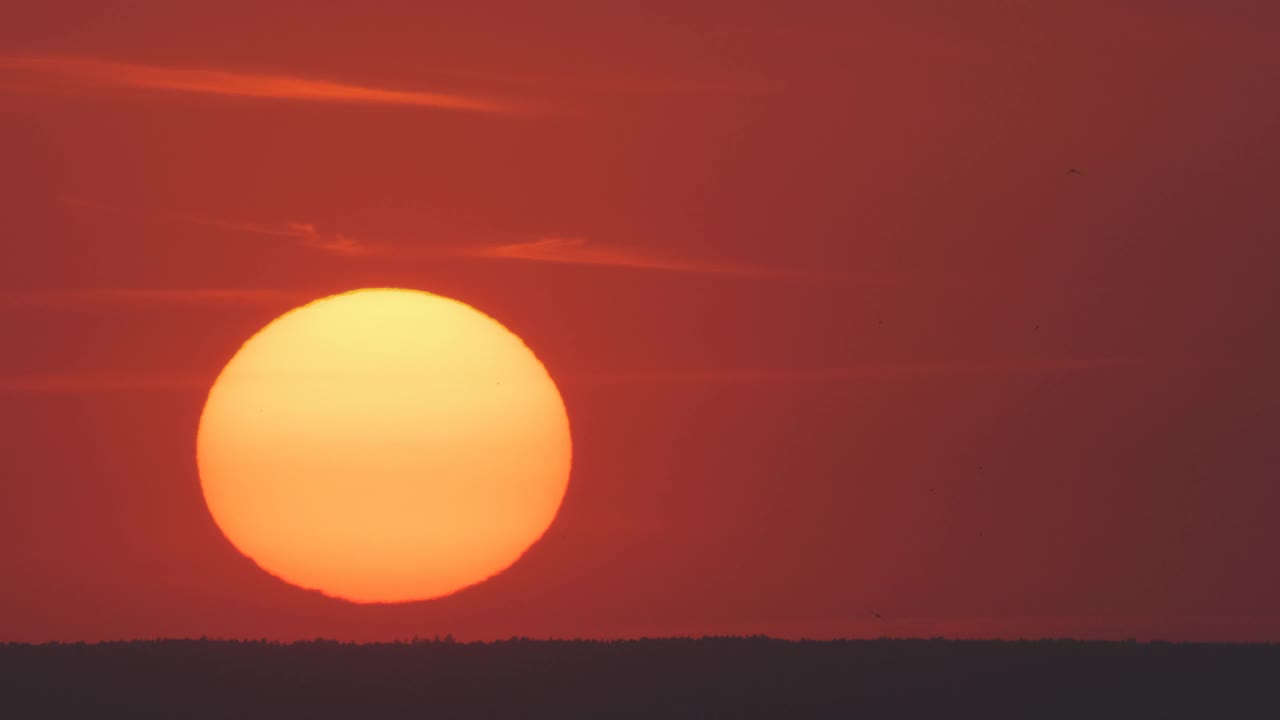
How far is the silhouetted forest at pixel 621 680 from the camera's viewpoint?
23.3 m

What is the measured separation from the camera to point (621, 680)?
24500mm

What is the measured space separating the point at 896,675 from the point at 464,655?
14.9ft

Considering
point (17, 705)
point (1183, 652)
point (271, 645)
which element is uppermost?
point (1183, 652)

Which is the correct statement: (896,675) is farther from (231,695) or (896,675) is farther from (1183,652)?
(231,695)

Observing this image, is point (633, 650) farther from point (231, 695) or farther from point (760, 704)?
point (231, 695)

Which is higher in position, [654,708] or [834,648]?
[834,648]

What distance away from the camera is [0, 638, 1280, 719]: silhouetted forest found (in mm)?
23266

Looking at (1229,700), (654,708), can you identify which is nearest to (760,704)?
(654,708)

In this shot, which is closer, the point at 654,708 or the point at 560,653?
the point at 654,708

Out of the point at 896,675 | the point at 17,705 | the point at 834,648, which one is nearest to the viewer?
the point at 17,705

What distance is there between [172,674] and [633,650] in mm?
4982

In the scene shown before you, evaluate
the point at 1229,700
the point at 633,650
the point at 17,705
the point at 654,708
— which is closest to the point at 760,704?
the point at 654,708

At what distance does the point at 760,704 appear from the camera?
2352cm

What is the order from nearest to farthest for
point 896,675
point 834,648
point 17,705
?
1. point 17,705
2. point 896,675
3. point 834,648
